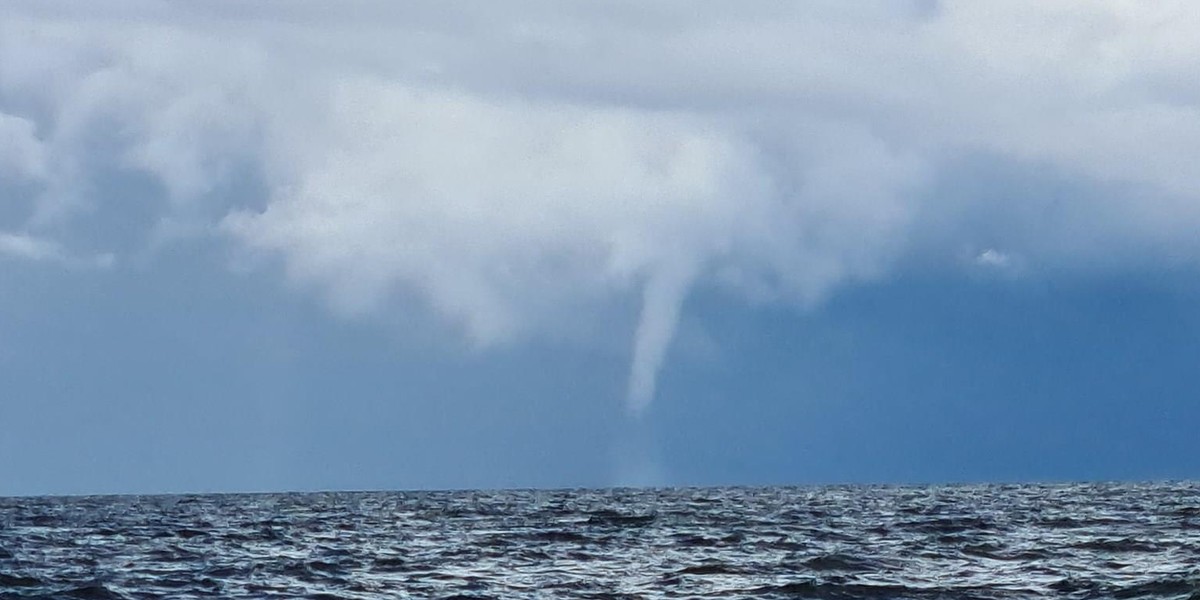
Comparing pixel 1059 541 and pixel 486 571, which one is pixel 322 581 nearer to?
pixel 486 571

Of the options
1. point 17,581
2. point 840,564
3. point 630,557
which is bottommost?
point 17,581

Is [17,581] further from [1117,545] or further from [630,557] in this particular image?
[1117,545]

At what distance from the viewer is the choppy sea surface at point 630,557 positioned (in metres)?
24.1

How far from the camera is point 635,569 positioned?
91.7ft

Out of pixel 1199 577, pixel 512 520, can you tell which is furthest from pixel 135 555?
pixel 1199 577

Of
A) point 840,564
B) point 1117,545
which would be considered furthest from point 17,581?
point 1117,545

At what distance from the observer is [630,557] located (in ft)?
102

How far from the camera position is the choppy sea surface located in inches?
949

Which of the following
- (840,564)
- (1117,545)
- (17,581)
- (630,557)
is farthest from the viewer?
(1117,545)

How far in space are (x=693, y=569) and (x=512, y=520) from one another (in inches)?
923

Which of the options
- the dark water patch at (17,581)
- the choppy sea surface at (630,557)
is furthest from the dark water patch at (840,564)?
the dark water patch at (17,581)

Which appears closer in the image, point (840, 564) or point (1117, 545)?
point (840, 564)

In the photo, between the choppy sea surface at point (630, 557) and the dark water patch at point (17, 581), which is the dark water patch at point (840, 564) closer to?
the choppy sea surface at point (630, 557)

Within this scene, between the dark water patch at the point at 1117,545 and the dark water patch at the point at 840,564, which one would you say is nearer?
the dark water patch at the point at 840,564
